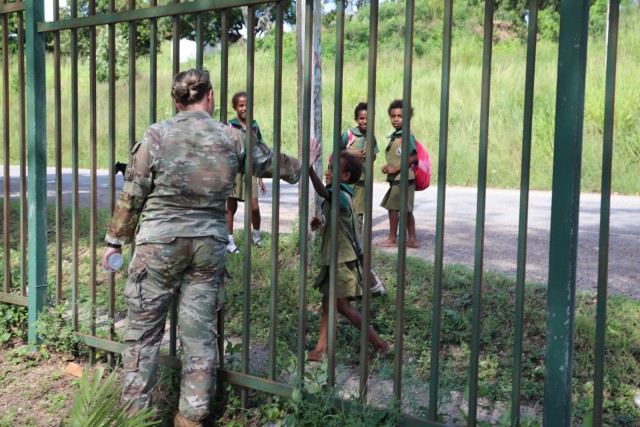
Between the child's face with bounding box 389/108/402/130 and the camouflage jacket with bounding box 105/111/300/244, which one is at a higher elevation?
the child's face with bounding box 389/108/402/130

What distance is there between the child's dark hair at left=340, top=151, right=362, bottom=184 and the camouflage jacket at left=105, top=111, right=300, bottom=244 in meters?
0.57

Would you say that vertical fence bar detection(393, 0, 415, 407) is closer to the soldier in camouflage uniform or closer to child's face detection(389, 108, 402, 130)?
the soldier in camouflage uniform

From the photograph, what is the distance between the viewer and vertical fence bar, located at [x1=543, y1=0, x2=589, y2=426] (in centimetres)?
276

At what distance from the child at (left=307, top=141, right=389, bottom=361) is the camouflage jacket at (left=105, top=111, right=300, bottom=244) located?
587mm

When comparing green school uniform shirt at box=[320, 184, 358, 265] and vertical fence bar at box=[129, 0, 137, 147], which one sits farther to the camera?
green school uniform shirt at box=[320, 184, 358, 265]

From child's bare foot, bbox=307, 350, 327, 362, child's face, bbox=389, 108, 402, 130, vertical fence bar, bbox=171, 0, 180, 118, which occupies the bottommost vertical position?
child's bare foot, bbox=307, 350, 327, 362

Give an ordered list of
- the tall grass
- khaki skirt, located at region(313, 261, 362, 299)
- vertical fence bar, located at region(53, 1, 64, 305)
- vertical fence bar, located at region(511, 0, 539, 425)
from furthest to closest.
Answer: the tall grass < vertical fence bar, located at region(53, 1, 64, 305) < khaki skirt, located at region(313, 261, 362, 299) < vertical fence bar, located at region(511, 0, 539, 425)

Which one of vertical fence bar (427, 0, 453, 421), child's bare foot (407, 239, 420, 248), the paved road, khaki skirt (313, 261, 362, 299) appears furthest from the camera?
child's bare foot (407, 239, 420, 248)

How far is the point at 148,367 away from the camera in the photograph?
367 cm

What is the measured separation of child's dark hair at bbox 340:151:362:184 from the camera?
4.15m

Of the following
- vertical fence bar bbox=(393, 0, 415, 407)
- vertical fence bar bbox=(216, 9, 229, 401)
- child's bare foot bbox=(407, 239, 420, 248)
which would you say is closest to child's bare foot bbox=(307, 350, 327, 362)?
vertical fence bar bbox=(216, 9, 229, 401)

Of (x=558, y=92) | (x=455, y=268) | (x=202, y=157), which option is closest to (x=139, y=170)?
(x=202, y=157)

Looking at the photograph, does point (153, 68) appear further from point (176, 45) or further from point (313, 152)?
point (313, 152)

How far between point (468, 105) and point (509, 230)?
367 inches
